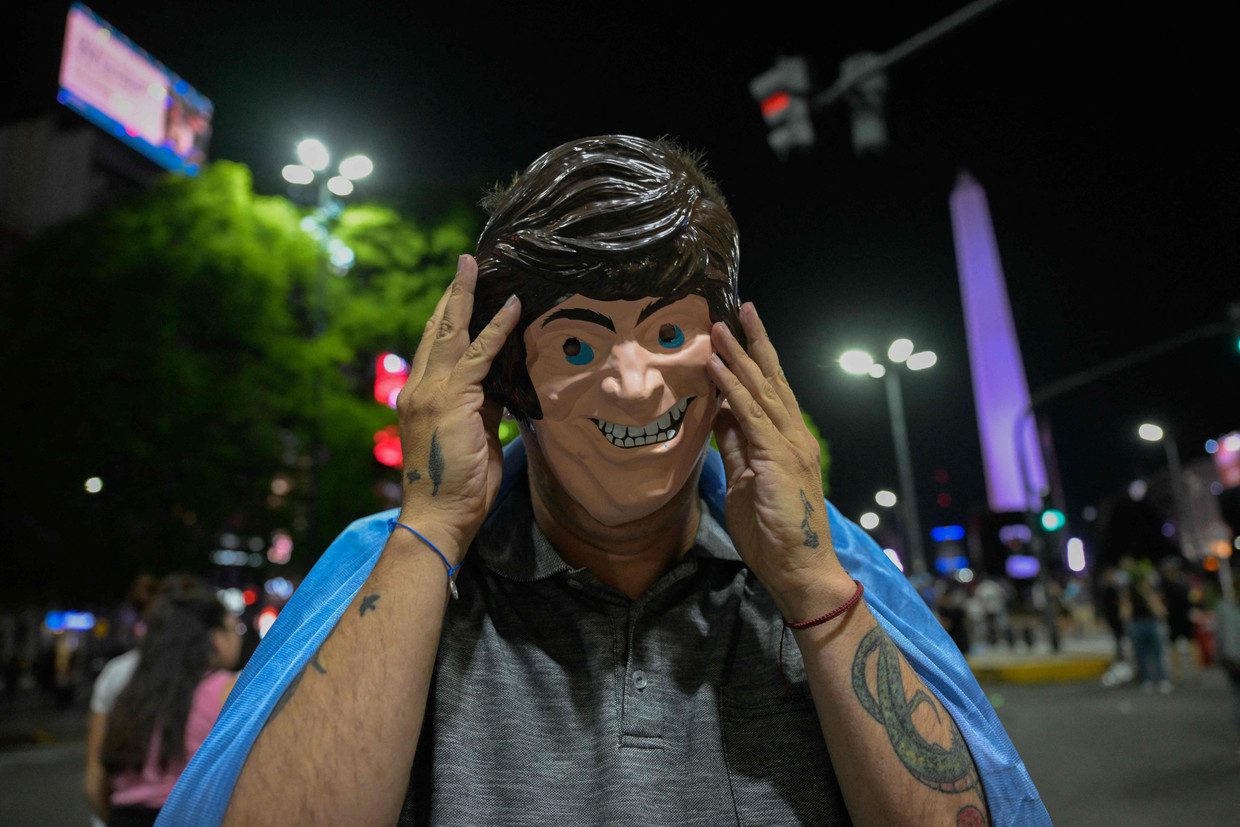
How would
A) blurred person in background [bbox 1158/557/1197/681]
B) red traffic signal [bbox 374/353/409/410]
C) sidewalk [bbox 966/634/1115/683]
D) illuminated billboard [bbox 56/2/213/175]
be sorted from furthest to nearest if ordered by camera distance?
illuminated billboard [bbox 56/2/213/175] < sidewalk [bbox 966/634/1115/683] < red traffic signal [bbox 374/353/409/410] < blurred person in background [bbox 1158/557/1197/681]

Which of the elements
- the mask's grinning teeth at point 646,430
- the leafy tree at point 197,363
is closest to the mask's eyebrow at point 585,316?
the mask's grinning teeth at point 646,430

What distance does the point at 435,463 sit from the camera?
161 centimetres

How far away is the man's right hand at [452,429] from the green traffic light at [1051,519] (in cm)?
1827

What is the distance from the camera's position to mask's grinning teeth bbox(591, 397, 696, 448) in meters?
1.74

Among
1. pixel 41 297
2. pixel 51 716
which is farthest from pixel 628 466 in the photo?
pixel 51 716

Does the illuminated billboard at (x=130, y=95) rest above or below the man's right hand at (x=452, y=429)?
above

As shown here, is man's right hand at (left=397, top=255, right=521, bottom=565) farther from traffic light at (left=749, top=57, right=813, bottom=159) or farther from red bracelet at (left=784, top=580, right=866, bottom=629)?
traffic light at (left=749, top=57, right=813, bottom=159)

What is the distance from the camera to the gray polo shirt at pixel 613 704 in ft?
4.95

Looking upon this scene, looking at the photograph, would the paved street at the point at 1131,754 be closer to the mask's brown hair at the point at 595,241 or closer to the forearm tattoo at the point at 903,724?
the forearm tattoo at the point at 903,724

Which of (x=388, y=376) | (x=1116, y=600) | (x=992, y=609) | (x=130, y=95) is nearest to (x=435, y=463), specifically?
(x=388, y=376)

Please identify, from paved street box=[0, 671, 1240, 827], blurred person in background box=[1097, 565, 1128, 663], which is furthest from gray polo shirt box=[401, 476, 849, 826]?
blurred person in background box=[1097, 565, 1128, 663]

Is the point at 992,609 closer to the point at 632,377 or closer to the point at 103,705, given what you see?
the point at 103,705

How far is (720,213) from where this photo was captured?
1864 millimetres

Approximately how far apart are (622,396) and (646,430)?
96 mm
